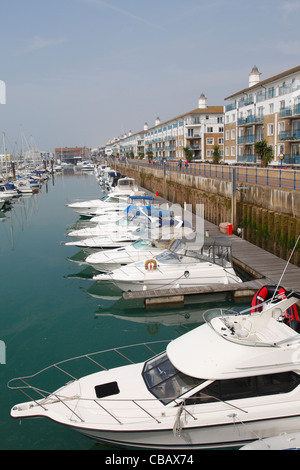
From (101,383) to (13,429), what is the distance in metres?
2.57

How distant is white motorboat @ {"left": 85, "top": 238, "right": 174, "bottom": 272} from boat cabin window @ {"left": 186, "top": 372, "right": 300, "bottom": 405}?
1097cm

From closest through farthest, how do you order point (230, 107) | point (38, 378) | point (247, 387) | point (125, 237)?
point (247, 387) → point (38, 378) → point (125, 237) → point (230, 107)

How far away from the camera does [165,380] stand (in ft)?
25.4

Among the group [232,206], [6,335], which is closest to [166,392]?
[6,335]

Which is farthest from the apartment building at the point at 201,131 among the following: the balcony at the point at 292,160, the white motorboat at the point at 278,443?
the white motorboat at the point at 278,443

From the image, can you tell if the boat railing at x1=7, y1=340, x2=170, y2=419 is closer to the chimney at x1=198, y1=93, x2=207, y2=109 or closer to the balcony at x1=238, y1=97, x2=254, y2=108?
the balcony at x1=238, y1=97, x2=254, y2=108

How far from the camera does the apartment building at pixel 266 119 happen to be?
137 ft

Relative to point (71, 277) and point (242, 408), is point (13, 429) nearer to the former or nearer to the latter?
point (242, 408)

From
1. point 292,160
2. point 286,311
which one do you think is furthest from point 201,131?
point 286,311

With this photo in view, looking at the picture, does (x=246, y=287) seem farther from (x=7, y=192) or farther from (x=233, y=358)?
(x=7, y=192)

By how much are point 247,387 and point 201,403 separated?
36.4 inches

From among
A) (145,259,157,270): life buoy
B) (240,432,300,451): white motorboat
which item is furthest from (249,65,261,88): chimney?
(240,432,300,451): white motorboat

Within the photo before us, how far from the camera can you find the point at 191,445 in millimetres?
7117

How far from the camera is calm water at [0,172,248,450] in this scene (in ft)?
29.2
